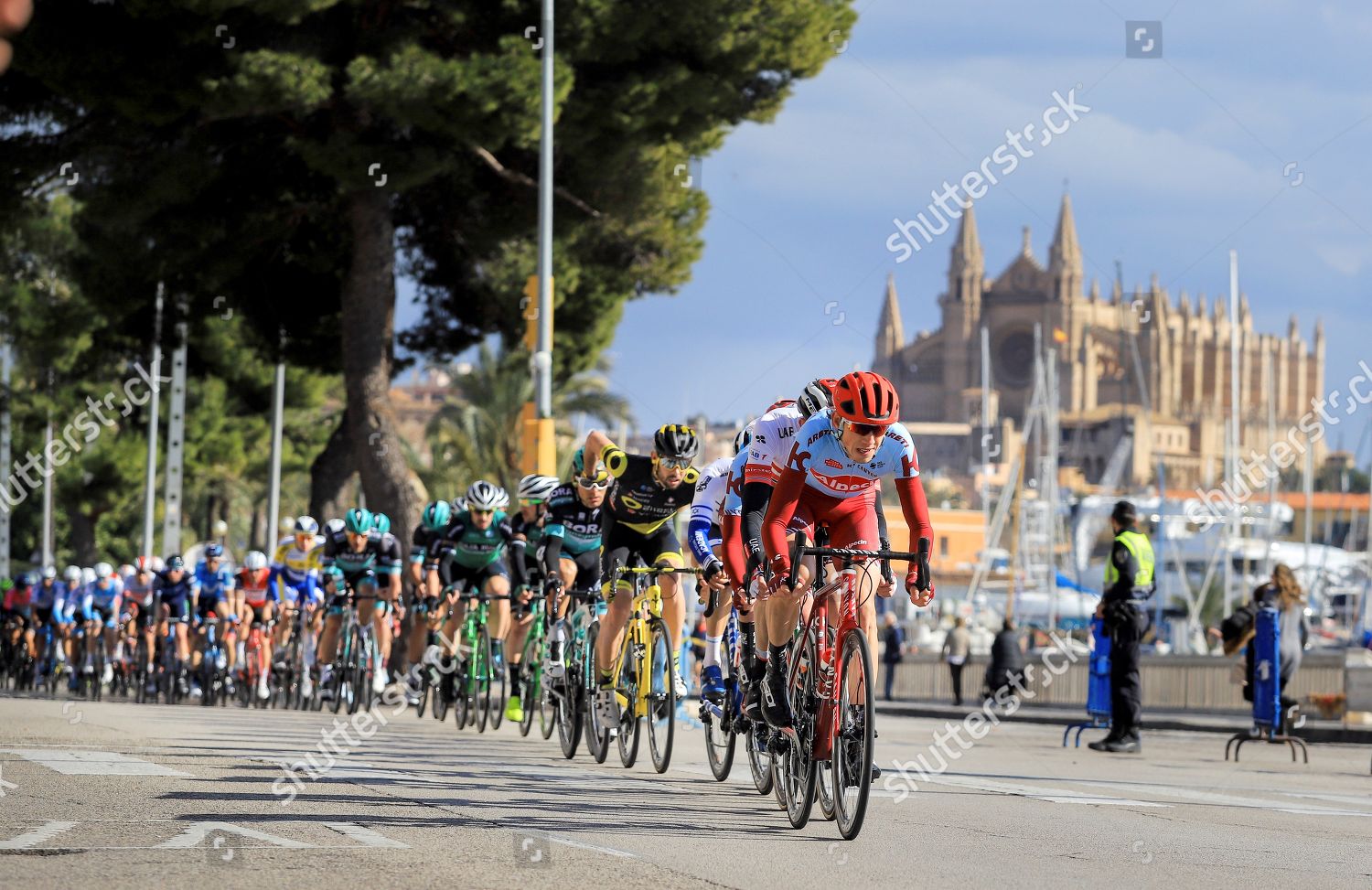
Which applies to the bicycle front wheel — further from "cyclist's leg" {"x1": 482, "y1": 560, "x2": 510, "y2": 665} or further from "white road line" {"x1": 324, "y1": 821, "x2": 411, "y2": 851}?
"cyclist's leg" {"x1": 482, "y1": 560, "x2": 510, "y2": 665}

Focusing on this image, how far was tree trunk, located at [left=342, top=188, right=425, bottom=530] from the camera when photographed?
2894 cm

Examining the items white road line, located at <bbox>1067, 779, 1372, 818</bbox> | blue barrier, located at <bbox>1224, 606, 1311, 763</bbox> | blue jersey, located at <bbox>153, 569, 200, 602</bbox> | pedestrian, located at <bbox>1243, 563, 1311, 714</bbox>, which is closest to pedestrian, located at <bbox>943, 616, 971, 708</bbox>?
blue jersey, located at <bbox>153, 569, 200, 602</bbox>

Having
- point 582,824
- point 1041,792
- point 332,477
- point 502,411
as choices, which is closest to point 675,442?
point 1041,792

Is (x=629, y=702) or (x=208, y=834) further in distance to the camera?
(x=629, y=702)

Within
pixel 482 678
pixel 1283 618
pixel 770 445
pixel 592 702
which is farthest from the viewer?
pixel 1283 618

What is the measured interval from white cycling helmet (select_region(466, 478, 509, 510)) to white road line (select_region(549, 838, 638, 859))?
842cm

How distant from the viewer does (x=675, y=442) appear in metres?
11.1

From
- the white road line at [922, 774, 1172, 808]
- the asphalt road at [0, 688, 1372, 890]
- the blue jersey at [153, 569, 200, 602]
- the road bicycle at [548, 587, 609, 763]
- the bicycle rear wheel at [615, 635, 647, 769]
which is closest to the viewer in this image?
the asphalt road at [0, 688, 1372, 890]

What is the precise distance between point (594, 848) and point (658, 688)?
359 centimetres

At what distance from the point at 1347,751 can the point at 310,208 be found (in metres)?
17.8

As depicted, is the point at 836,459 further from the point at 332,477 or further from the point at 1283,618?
the point at 332,477

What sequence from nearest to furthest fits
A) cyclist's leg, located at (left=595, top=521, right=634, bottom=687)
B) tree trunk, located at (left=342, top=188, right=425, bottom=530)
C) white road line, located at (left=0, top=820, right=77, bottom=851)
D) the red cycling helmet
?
white road line, located at (left=0, top=820, right=77, bottom=851), the red cycling helmet, cyclist's leg, located at (left=595, top=521, right=634, bottom=687), tree trunk, located at (left=342, top=188, right=425, bottom=530)

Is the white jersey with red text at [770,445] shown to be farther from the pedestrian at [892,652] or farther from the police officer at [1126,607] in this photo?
the pedestrian at [892,652]

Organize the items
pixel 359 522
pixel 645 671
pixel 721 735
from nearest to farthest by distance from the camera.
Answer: pixel 721 735 → pixel 645 671 → pixel 359 522
